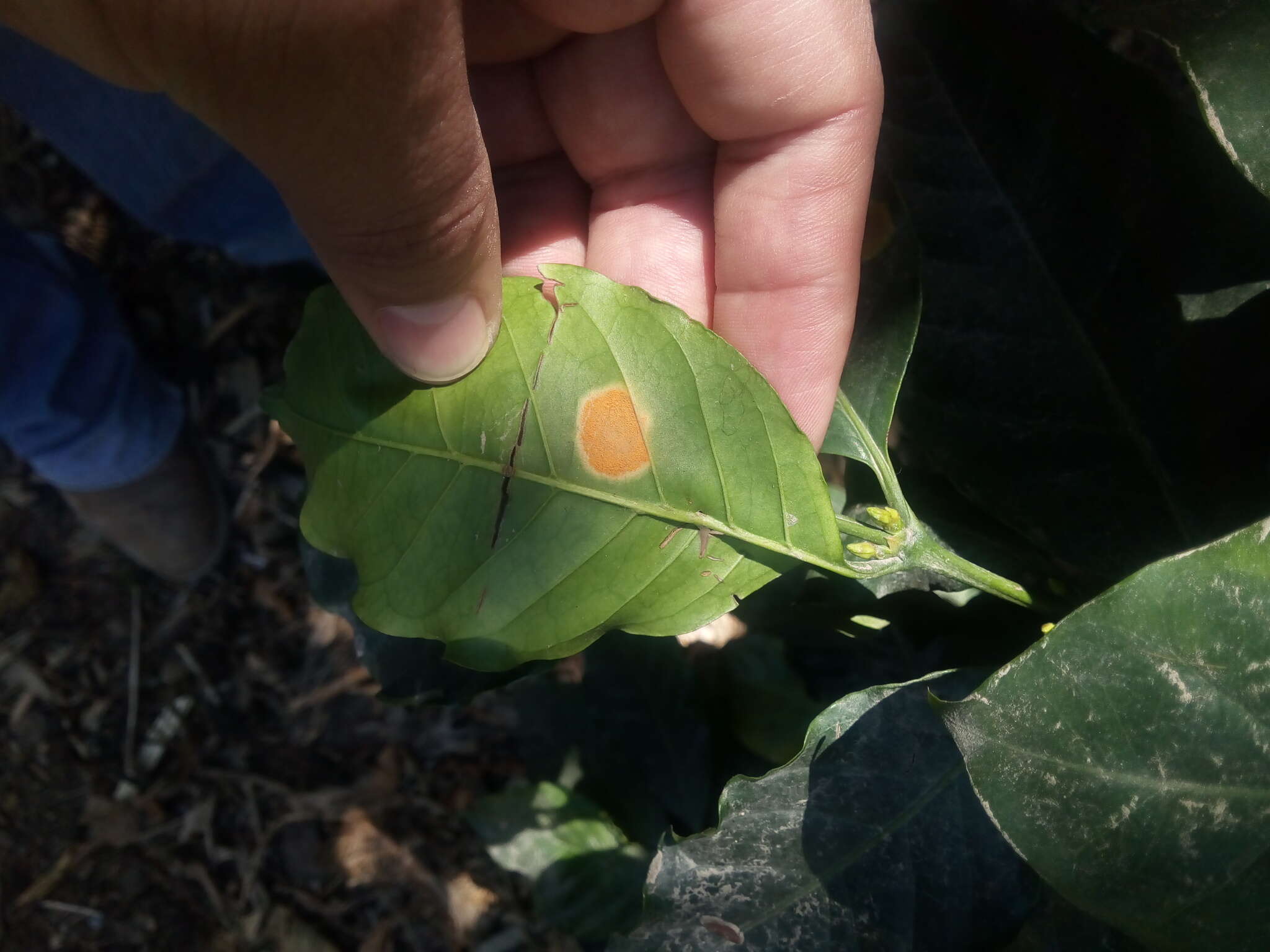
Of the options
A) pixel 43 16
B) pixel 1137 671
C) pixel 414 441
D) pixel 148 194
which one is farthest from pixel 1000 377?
pixel 148 194

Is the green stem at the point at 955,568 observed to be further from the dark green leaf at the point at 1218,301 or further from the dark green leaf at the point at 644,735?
the dark green leaf at the point at 644,735

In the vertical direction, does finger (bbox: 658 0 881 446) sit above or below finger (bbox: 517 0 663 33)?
below

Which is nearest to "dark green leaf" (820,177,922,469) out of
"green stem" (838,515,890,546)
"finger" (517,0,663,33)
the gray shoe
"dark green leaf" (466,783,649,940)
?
"green stem" (838,515,890,546)

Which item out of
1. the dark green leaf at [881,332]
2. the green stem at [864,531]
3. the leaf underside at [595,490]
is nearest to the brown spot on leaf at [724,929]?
the leaf underside at [595,490]

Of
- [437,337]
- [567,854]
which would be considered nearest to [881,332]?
[437,337]

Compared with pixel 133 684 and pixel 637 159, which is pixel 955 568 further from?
pixel 133 684

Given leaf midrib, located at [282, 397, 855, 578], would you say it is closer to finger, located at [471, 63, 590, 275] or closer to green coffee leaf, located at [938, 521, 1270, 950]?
green coffee leaf, located at [938, 521, 1270, 950]

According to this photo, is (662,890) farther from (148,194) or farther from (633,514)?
(148,194)
